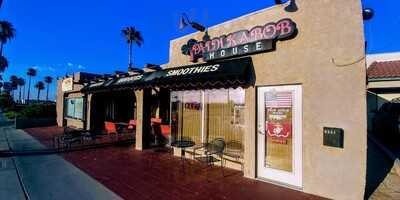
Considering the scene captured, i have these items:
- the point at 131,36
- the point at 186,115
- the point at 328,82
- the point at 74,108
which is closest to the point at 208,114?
the point at 186,115

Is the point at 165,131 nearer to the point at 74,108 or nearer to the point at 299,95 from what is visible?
the point at 299,95

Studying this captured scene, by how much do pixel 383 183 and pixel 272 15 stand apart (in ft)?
16.0

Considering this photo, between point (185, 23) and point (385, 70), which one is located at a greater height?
point (185, 23)

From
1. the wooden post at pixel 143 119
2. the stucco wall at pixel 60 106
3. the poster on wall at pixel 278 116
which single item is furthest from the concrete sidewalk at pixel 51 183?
the stucco wall at pixel 60 106

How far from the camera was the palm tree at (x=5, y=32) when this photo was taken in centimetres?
3669

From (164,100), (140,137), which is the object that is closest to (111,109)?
(164,100)

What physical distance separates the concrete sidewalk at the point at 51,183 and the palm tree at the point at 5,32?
117 ft

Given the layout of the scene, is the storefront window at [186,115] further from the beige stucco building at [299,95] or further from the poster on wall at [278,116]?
the poster on wall at [278,116]

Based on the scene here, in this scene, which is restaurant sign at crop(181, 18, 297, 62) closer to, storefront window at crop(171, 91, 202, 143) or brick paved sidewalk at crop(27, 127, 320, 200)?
storefront window at crop(171, 91, 202, 143)

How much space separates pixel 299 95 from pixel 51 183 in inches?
254

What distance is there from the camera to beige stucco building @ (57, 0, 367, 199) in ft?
17.4

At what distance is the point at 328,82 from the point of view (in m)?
5.62

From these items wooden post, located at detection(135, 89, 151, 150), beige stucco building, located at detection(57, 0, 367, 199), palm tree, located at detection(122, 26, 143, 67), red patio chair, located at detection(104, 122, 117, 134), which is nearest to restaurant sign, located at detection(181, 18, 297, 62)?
beige stucco building, located at detection(57, 0, 367, 199)

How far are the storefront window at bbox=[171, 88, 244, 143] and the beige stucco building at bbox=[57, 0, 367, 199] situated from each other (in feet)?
0.14
